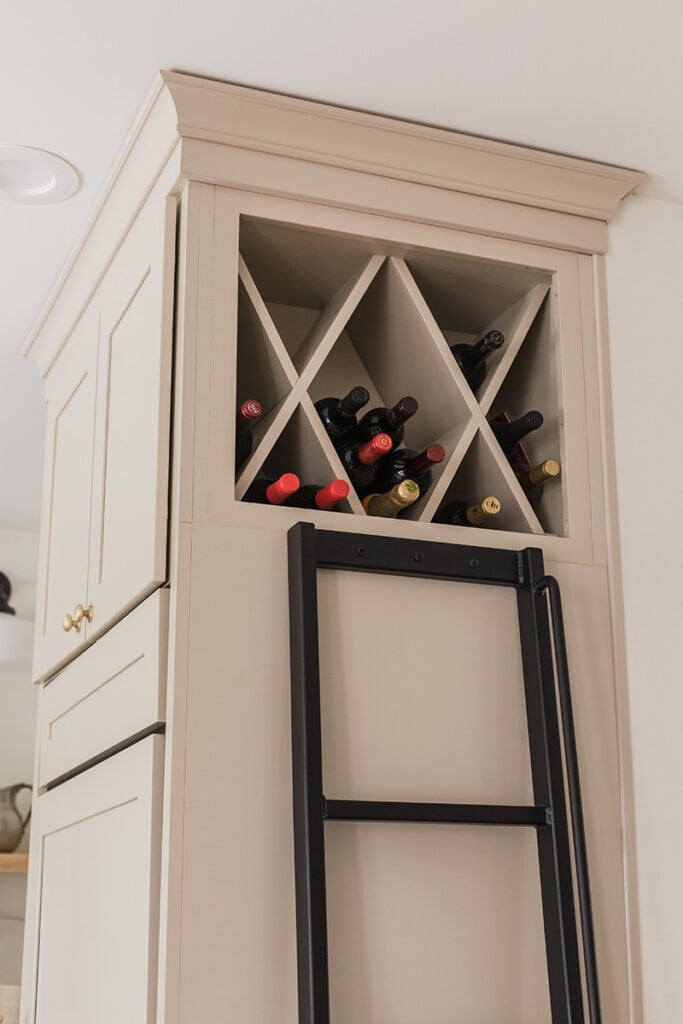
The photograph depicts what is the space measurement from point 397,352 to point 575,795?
75 cm

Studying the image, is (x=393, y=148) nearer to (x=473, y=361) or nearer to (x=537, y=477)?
(x=473, y=361)

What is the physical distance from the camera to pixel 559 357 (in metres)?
1.82

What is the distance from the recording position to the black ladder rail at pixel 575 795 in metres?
1.46

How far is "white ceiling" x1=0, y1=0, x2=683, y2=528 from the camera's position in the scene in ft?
5.04

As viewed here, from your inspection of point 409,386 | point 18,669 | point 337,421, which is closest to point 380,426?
point 337,421

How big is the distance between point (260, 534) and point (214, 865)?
0.42 m

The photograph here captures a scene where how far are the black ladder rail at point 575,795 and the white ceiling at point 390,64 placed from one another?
0.68m

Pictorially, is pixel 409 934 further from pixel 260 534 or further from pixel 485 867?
pixel 260 534

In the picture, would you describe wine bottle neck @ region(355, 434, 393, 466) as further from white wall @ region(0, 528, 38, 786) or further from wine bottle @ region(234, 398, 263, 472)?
white wall @ region(0, 528, 38, 786)

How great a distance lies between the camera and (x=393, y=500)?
5.46ft

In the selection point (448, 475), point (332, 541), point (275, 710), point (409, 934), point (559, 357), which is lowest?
point (409, 934)

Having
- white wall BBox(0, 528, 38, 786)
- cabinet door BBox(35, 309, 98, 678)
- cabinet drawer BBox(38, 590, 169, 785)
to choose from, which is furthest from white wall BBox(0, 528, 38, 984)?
cabinet drawer BBox(38, 590, 169, 785)

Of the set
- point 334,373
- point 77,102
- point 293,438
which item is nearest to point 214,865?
point 293,438

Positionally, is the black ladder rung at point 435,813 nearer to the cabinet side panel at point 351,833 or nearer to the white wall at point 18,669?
the cabinet side panel at point 351,833
